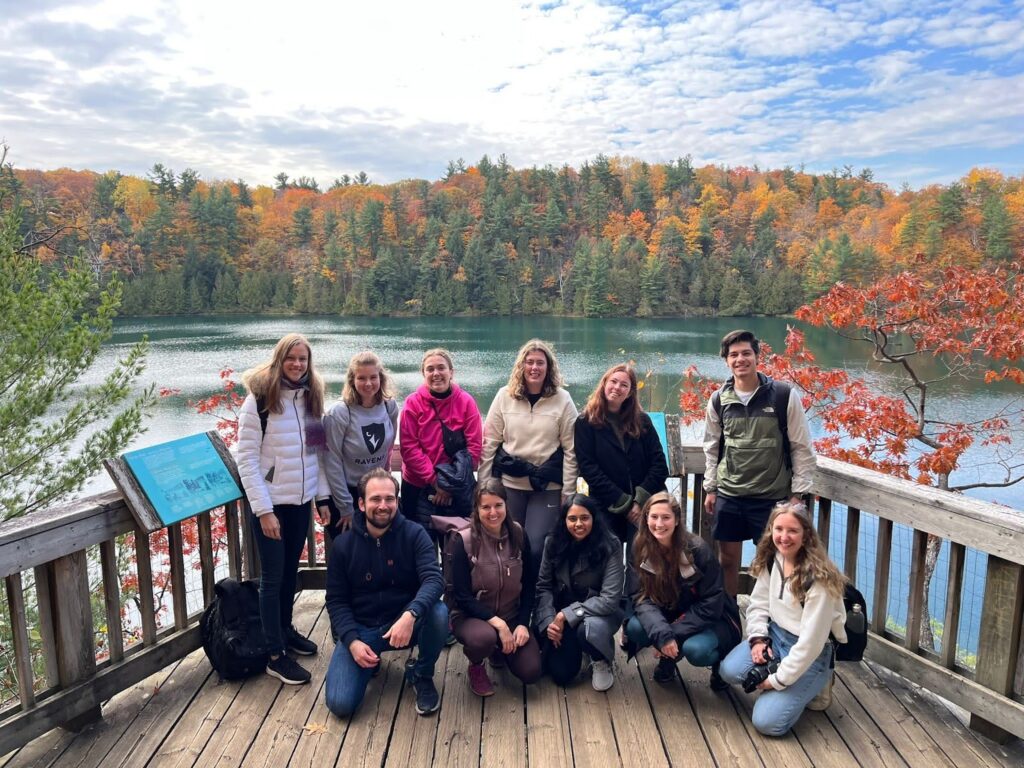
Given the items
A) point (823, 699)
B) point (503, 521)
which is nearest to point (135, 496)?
point (503, 521)

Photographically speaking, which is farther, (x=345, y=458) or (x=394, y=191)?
(x=394, y=191)

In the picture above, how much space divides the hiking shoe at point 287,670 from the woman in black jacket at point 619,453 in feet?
4.81

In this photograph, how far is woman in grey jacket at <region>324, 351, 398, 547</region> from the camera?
307 cm

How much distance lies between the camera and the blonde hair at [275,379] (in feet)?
9.29

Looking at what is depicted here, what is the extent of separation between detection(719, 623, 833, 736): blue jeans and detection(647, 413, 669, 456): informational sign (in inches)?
40.5

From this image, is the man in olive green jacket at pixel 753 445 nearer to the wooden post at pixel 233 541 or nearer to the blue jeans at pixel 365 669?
the blue jeans at pixel 365 669

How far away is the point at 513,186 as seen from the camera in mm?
74375

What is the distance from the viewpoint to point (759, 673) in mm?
2559

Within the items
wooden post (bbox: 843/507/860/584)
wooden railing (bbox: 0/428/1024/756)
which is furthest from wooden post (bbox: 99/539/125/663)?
wooden post (bbox: 843/507/860/584)

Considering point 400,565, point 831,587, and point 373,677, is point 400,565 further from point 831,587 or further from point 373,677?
point 831,587

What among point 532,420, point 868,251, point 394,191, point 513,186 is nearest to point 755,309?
point 868,251

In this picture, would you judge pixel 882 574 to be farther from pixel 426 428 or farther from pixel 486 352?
pixel 486 352

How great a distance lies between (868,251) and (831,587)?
38.3 metres

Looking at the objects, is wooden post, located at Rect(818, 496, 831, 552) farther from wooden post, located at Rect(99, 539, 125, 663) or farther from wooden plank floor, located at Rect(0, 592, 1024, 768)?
wooden post, located at Rect(99, 539, 125, 663)
